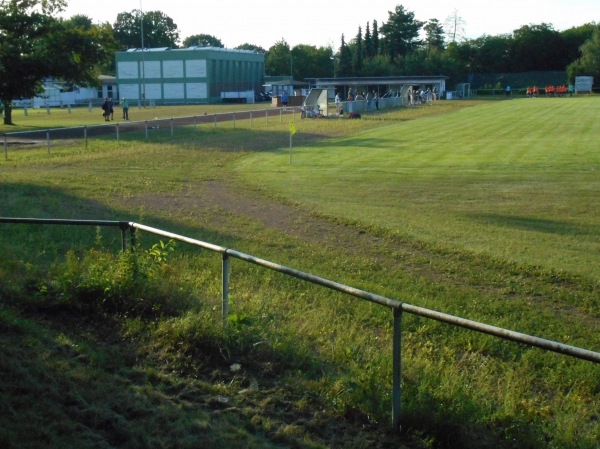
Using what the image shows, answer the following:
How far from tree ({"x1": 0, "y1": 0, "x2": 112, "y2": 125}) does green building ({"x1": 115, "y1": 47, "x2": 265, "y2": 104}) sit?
62.3 meters

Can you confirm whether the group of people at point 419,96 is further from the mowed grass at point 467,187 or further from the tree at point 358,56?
the mowed grass at point 467,187

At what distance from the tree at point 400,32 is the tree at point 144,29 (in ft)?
146

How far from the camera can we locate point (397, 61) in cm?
12744

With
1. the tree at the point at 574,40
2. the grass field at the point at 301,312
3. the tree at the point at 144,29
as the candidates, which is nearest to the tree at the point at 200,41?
the tree at the point at 144,29

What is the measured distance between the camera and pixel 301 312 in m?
8.91

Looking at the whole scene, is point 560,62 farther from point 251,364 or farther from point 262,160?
point 251,364

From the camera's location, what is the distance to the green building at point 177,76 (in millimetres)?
112375

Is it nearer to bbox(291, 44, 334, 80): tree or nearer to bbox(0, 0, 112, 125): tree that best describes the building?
bbox(291, 44, 334, 80): tree

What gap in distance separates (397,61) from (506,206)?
4388 inches

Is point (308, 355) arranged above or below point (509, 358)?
above

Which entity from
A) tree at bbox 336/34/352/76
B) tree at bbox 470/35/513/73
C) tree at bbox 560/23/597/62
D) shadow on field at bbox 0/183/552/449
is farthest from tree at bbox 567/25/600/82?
shadow on field at bbox 0/183/552/449

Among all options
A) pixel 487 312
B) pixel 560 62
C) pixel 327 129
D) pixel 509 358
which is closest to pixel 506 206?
pixel 487 312

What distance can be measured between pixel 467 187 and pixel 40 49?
32.2m

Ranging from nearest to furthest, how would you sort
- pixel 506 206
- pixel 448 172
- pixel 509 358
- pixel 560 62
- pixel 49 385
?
pixel 49 385, pixel 509 358, pixel 506 206, pixel 448 172, pixel 560 62
